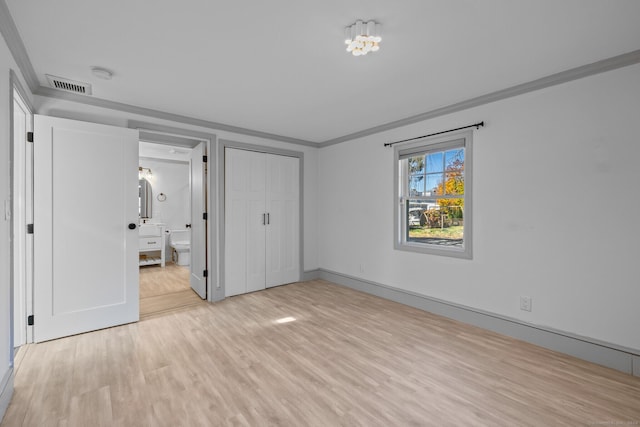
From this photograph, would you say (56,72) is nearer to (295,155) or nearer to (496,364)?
(295,155)

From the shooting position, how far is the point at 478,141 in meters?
3.13

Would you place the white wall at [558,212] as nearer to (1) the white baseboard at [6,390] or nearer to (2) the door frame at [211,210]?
(2) the door frame at [211,210]

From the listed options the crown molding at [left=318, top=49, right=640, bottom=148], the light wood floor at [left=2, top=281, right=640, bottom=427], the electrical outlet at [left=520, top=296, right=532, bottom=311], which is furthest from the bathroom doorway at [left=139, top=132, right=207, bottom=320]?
the electrical outlet at [left=520, top=296, right=532, bottom=311]

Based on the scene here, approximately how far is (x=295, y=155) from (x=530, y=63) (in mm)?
3300

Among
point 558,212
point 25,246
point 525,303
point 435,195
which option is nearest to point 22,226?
point 25,246

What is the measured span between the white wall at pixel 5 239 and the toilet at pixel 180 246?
4.22m

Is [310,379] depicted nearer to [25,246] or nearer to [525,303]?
[525,303]

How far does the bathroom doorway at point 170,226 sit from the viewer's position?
4008 mm

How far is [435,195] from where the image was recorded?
360 cm

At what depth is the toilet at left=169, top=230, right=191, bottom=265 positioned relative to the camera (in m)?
6.39

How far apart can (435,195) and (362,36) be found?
224 centimetres

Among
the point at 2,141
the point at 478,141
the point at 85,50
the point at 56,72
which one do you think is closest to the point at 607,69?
the point at 478,141

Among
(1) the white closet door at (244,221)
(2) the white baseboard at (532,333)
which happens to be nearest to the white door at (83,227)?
(1) the white closet door at (244,221)

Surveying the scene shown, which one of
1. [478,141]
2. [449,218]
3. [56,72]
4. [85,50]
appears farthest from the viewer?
[449,218]
